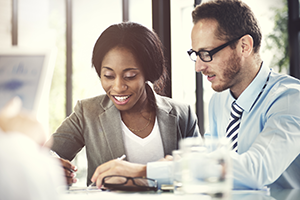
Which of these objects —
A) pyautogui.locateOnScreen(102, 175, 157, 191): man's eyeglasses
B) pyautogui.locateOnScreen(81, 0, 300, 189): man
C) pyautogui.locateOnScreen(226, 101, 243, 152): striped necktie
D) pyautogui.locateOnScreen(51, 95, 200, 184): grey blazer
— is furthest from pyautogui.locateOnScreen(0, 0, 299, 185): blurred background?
pyautogui.locateOnScreen(102, 175, 157, 191): man's eyeglasses

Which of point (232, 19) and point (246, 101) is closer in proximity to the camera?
point (246, 101)

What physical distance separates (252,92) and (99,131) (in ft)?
2.63

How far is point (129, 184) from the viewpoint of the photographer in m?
0.81

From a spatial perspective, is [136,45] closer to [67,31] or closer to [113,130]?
[113,130]

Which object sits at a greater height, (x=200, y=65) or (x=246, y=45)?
(x=246, y=45)

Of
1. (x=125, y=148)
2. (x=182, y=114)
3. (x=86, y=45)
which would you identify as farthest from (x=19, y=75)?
(x=86, y=45)

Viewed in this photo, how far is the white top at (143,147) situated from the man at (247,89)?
1.18 feet

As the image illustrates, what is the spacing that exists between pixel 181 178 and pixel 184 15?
2.77m

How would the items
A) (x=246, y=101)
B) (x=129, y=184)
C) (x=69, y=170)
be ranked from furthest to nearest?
1. (x=246, y=101)
2. (x=69, y=170)
3. (x=129, y=184)

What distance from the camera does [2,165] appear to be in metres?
0.20

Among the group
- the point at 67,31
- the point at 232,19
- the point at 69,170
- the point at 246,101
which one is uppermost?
the point at 67,31

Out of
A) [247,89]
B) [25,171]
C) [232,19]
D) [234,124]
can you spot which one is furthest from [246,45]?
[25,171]

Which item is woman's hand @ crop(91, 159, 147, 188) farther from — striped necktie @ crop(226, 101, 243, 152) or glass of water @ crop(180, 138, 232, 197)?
striped necktie @ crop(226, 101, 243, 152)

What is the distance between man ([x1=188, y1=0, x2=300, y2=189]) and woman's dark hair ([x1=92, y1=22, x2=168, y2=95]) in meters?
0.21
